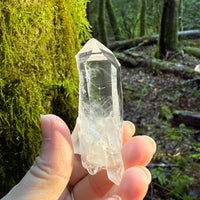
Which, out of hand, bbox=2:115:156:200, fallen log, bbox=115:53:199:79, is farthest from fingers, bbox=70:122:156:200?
fallen log, bbox=115:53:199:79

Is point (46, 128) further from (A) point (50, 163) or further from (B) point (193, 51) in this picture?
(B) point (193, 51)

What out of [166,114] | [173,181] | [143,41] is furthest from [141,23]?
[173,181]

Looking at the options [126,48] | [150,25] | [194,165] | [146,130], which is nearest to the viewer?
[194,165]

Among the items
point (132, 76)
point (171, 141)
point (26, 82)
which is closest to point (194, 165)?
point (171, 141)

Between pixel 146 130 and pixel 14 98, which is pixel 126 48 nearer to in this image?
pixel 146 130

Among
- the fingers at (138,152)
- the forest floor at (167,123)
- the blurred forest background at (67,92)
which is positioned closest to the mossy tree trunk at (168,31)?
the blurred forest background at (67,92)
